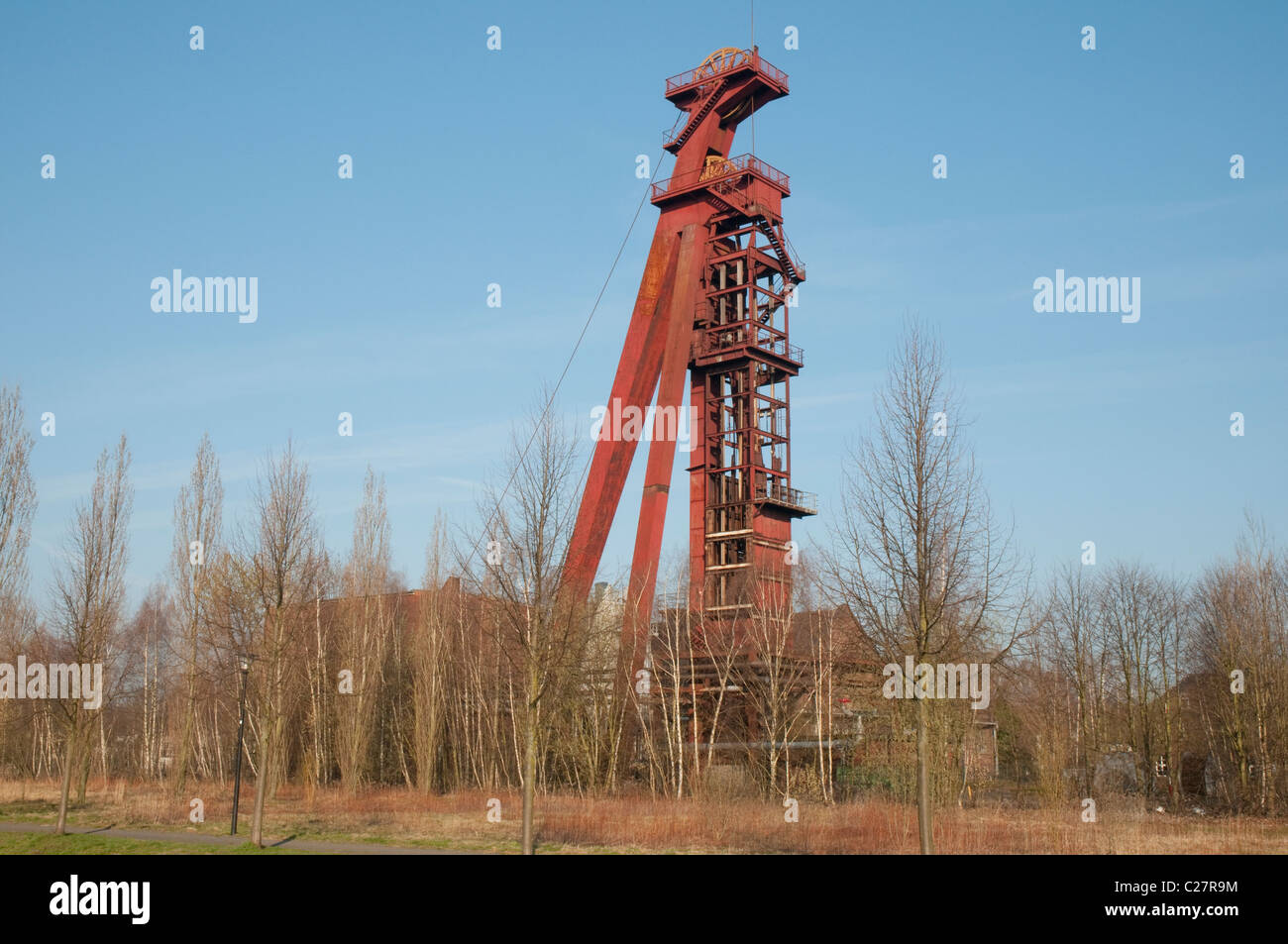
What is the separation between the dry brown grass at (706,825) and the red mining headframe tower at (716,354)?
10371 millimetres

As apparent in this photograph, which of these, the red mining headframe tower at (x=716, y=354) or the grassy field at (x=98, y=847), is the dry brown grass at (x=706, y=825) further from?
the red mining headframe tower at (x=716, y=354)

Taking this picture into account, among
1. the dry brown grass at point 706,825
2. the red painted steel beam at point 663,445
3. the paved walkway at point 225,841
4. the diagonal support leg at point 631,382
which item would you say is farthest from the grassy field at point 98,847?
the red painted steel beam at point 663,445

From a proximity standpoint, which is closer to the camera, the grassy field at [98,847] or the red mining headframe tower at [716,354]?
the grassy field at [98,847]

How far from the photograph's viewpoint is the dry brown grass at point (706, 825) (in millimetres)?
16734

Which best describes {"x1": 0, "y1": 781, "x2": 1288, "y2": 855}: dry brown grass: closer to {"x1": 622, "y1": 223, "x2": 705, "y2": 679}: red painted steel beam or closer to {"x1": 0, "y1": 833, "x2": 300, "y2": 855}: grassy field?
{"x1": 0, "y1": 833, "x2": 300, "y2": 855}: grassy field

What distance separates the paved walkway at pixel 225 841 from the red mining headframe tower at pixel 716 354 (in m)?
15.9

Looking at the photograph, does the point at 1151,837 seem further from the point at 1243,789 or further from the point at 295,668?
the point at 295,668

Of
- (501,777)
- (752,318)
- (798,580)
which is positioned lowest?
(501,777)

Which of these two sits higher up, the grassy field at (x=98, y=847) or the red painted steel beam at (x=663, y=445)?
the red painted steel beam at (x=663, y=445)

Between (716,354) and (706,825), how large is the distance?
69.7 ft

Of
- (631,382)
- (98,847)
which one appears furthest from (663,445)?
(98,847)

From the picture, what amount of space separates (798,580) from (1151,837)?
19.7m
